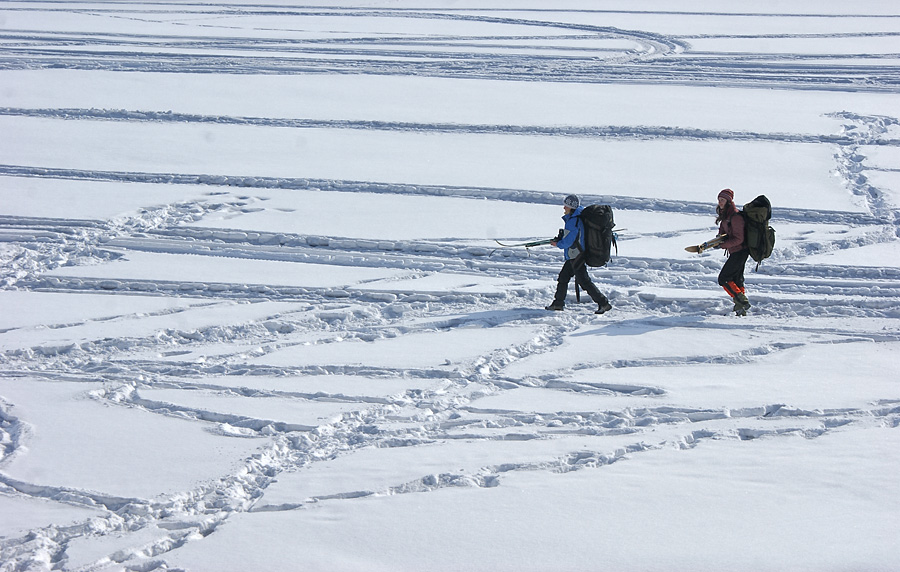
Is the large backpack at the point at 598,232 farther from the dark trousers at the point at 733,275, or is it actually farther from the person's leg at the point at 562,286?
the dark trousers at the point at 733,275

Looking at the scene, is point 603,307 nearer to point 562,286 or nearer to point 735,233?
point 562,286

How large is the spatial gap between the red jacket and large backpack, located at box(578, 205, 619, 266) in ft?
3.21

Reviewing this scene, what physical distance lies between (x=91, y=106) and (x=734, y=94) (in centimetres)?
1102

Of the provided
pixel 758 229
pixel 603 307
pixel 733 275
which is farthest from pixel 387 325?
pixel 758 229

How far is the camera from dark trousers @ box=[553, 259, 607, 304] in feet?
26.9

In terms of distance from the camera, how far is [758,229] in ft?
25.7

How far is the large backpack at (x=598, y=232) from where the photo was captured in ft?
26.1

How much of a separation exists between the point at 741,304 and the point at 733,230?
2.25ft

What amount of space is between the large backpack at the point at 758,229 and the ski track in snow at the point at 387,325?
65cm

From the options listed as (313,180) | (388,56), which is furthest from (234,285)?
(388,56)

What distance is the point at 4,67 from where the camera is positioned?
18.0 meters

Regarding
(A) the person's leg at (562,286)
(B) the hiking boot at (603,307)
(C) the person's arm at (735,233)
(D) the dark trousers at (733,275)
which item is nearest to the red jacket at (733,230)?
(C) the person's arm at (735,233)

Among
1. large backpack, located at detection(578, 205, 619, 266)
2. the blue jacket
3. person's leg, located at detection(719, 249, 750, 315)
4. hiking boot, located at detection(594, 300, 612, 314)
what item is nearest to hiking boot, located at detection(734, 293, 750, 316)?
person's leg, located at detection(719, 249, 750, 315)

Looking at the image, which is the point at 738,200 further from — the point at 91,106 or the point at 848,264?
the point at 91,106
